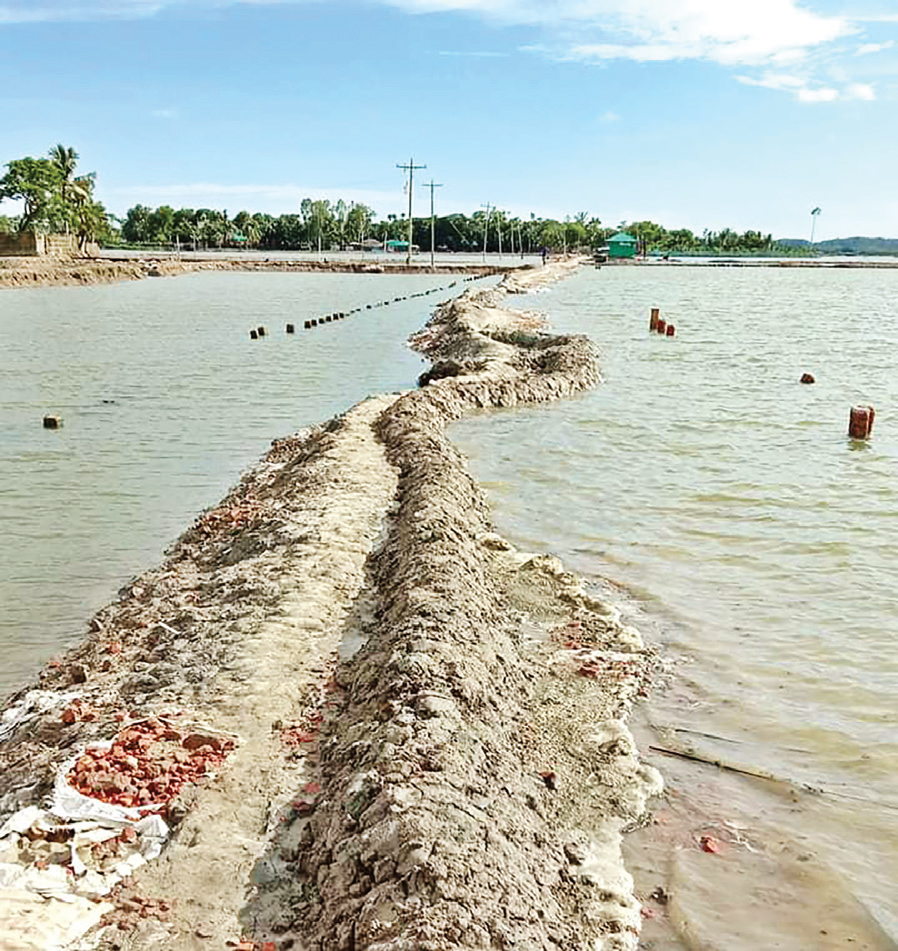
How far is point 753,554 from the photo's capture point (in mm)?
9328

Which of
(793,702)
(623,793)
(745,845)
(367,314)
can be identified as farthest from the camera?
(367,314)

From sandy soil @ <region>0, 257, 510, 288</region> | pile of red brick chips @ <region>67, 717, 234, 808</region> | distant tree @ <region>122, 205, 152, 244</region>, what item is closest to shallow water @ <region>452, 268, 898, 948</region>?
pile of red brick chips @ <region>67, 717, 234, 808</region>

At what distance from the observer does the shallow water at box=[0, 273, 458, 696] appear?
29.5 ft

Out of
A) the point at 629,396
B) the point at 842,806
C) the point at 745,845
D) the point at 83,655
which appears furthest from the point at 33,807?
the point at 629,396

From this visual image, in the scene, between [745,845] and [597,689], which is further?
[597,689]

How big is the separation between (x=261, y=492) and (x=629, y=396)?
10.1 m

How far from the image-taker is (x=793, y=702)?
631 cm

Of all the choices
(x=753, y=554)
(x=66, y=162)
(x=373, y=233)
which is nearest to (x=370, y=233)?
(x=373, y=233)

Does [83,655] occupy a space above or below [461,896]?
below

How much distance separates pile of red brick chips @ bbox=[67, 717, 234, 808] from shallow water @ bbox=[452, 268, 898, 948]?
8.14ft

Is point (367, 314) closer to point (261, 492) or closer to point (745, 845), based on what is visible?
point (261, 492)

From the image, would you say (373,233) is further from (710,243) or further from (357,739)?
(357,739)

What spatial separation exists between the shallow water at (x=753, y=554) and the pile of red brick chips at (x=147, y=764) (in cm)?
248

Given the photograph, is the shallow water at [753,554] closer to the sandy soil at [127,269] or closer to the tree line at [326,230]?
the sandy soil at [127,269]
